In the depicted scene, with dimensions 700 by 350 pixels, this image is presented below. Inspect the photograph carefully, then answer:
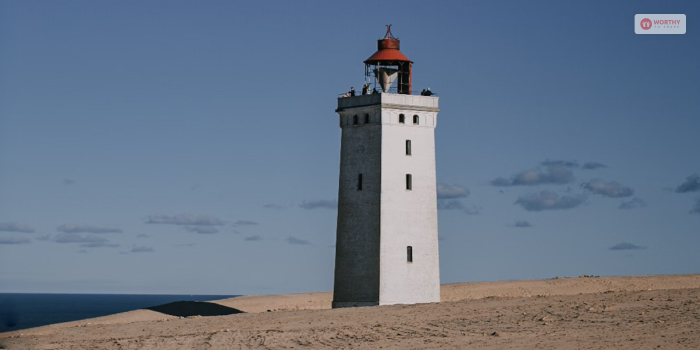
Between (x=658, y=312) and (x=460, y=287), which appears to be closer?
(x=658, y=312)

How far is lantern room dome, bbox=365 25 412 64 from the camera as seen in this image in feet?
165

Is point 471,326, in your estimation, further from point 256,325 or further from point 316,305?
point 316,305

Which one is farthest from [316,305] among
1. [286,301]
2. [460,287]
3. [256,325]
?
[256,325]

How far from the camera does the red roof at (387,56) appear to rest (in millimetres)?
50375

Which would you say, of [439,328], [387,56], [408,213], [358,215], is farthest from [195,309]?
[439,328]

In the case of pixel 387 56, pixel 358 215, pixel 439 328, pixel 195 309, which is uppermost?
pixel 387 56

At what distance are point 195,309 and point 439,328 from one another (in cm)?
1930

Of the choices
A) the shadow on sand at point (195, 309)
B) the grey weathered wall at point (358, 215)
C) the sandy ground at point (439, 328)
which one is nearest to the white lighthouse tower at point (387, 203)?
the grey weathered wall at point (358, 215)

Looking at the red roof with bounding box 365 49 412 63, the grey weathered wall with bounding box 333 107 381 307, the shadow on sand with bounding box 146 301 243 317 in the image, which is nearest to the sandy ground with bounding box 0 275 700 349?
the grey weathered wall with bounding box 333 107 381 307

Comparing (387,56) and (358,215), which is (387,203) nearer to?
(358,215)

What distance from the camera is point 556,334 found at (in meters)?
34.6

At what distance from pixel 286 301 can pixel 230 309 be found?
15.6 ft

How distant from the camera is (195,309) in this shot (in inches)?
2141

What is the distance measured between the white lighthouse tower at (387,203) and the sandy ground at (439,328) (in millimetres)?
3391
